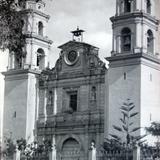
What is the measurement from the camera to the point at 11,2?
19422 millimetres

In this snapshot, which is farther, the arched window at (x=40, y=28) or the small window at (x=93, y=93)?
the arched window at (x=40, y=28)

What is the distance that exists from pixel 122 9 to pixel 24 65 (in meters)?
10.7

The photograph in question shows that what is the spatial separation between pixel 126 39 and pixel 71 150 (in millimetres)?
9959

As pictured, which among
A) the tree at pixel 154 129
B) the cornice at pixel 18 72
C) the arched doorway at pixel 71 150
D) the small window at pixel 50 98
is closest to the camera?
the tree at pixel 154 129

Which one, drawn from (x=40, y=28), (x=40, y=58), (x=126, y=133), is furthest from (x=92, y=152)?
(x=40, y=28)

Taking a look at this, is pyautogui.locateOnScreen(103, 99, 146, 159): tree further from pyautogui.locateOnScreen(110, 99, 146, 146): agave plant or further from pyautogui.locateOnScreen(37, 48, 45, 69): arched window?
pyautogui.locateOnScreen(37, 48, 45, 69): arched window

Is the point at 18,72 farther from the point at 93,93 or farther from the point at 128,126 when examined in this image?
→ the point at 128,126

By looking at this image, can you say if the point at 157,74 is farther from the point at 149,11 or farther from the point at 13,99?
the point at 13,99

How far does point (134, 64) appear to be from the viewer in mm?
41406

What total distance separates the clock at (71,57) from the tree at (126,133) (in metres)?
7.48

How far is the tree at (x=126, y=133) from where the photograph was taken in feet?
132

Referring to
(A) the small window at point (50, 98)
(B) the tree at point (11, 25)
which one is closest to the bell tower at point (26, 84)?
(A) the small window at point (50, 98)

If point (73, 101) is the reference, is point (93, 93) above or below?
above

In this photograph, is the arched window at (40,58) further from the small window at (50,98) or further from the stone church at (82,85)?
the small window at (50,98)
